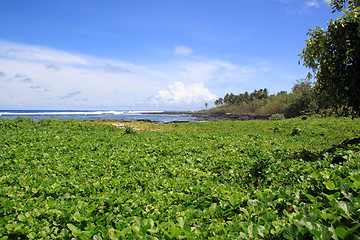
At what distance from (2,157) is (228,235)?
9321 millimetres

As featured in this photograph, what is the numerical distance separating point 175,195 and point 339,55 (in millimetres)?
7629

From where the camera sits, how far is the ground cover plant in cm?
266

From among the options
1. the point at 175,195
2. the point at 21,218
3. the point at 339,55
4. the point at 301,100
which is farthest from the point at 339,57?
the point at 301,100

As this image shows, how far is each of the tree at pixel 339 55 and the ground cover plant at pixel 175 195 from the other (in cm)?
258

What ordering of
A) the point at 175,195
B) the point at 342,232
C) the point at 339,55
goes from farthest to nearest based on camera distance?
the point at 339,55 → the point at 175,195 → the point at 342,232

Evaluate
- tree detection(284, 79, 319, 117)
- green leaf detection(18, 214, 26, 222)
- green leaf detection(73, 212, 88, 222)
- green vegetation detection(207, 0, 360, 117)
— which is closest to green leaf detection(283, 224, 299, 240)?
green leaf detection(73, 212, 88, 222)

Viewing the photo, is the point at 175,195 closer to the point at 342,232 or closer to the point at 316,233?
the point at 316,233

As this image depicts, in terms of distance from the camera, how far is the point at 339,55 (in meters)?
7.48

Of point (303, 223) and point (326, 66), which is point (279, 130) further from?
point (303, 223)

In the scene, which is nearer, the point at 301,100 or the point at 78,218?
the point at 78,218

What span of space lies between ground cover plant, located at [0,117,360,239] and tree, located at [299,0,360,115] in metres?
2.58

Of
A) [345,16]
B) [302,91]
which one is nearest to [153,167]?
[345,16]

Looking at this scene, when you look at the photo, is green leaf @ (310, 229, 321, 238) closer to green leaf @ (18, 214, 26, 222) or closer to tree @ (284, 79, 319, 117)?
green leaf @ (18, 214, 26, 222)

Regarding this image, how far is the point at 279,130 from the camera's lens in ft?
61.4
